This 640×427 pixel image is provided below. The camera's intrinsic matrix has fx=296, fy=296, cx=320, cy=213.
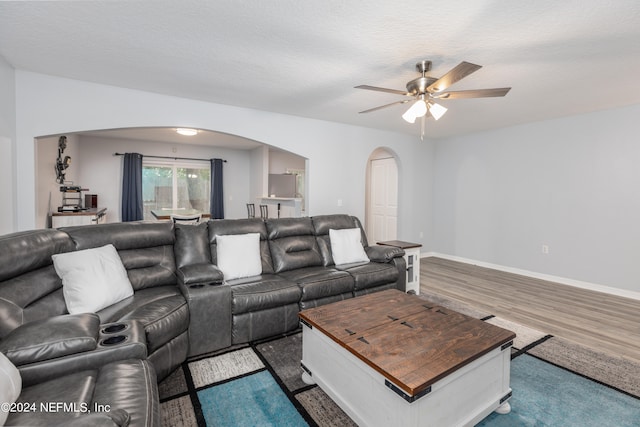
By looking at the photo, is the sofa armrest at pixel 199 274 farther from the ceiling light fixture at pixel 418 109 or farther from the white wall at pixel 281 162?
the white wall at pixel 281 162

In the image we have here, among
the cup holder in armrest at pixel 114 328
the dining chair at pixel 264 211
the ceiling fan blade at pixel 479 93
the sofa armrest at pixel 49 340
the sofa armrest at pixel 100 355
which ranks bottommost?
the sofa armrest at pixel 100 355

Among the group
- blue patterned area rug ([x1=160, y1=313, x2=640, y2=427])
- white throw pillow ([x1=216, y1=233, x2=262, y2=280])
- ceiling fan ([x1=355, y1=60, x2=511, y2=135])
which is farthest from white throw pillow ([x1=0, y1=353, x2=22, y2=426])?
ceiling fan ([x1=355, y1=60, x2=511, y2=135])

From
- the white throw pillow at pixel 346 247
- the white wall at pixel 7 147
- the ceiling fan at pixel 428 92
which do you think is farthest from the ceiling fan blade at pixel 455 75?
the white wall at pixel 7 147

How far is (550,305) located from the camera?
3572 millimetres

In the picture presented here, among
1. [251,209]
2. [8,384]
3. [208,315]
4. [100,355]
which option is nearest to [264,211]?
[251,209]

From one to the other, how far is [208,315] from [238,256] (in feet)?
2.26

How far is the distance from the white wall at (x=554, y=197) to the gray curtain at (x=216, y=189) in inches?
225

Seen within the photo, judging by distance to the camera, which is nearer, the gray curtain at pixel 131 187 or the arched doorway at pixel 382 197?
the arched doorway at pixel 382 197

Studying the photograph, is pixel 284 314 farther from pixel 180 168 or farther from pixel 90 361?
pixel 180 168

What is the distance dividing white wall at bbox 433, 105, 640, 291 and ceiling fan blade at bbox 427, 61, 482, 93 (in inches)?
129

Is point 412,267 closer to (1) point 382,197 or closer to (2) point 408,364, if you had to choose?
(2) point 408,364

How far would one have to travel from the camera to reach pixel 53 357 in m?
1.31

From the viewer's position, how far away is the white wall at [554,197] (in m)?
3.96

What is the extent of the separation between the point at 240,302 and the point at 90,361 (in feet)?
3.94
